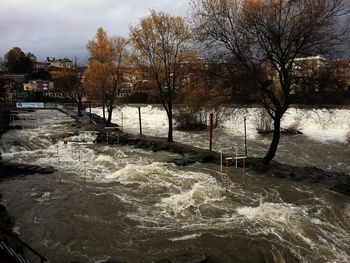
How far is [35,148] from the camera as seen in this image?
26188mm

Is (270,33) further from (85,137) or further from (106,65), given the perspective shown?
(106,65)

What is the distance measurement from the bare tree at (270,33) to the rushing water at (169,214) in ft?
17.6

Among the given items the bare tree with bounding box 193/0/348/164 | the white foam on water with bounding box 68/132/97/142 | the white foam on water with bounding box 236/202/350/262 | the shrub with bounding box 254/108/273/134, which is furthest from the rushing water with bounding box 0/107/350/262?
the shrub with bounding box 254/108/273/134

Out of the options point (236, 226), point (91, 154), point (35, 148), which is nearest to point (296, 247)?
point (236, 226)

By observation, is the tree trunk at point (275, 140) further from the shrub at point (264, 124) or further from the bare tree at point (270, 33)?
the shrub at point (264, 124)

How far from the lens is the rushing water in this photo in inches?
405

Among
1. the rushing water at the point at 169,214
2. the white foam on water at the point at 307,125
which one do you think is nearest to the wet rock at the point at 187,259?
the rushing water at the point at 169,214

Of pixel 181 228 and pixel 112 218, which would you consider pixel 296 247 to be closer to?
pixel 181 228

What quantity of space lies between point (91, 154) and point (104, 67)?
50.2ft

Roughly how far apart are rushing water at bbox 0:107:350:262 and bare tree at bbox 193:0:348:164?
5.38m

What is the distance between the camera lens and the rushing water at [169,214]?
33.8ft

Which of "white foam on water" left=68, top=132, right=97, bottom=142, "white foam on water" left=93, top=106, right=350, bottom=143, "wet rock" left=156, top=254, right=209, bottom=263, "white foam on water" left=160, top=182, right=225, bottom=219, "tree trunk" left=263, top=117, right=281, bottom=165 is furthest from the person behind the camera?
"white foam on water" left=93, top=106, right=350, bottom=143

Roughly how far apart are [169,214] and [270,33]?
9723mm

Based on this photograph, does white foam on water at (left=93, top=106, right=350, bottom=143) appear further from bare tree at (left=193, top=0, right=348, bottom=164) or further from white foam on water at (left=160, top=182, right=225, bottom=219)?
white foam on water at (left=160, top=182, right=225, bottom=219)
